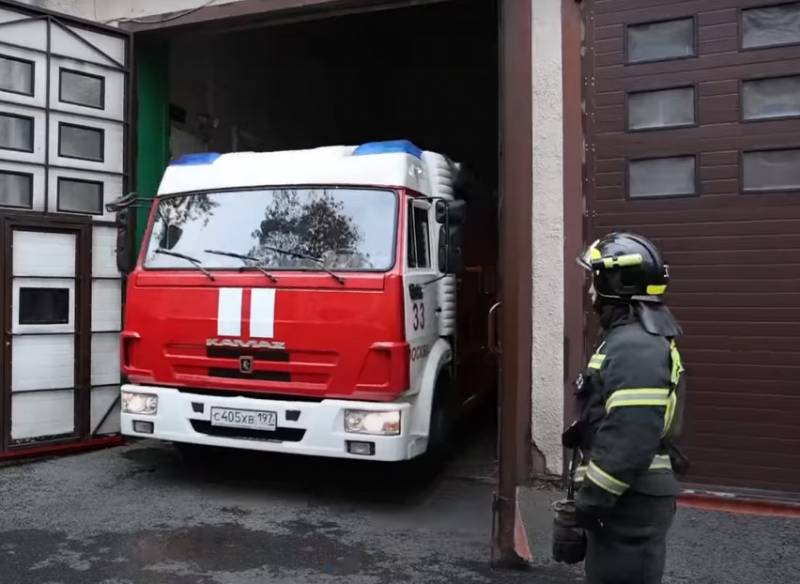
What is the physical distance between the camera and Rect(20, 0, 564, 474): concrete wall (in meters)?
5.64

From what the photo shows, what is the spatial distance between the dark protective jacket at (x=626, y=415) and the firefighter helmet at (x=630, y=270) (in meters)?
0.07

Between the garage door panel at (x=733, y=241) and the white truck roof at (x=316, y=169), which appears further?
the white truck roof at (x=316, y=169)

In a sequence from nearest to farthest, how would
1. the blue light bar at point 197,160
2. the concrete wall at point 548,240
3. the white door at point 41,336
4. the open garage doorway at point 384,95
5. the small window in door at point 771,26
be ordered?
the open garage doorway at point 384,95 < the small window in door at point 771,26 < the concrete wall at point 548,240 < the blue light bar at point 197,160 < the white door at point 41,336

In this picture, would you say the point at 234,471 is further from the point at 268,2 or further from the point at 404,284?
the point at 268,2

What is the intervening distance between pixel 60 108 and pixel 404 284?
163 inches

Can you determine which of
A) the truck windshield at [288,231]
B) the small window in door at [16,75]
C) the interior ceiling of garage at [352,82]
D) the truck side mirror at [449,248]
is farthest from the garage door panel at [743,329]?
the small window in door at [16,75]

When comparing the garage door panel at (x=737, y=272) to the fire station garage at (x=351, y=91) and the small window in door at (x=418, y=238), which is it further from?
the fire station garage at (x=351, y=91)

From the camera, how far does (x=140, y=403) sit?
18.7 feet

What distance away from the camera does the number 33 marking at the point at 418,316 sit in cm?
548

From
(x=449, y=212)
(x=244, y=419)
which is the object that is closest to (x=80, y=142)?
(x=244, y=419)

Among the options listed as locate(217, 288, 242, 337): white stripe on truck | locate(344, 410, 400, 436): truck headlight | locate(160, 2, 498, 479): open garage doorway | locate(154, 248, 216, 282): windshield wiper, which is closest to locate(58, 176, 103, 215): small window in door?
locate(160, 2, 498, 479): open garage doorway

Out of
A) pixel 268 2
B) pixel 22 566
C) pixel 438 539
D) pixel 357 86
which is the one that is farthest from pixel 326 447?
pixel 357 86

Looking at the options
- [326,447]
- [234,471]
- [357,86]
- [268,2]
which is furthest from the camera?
[357,86]

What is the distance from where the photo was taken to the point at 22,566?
4293 millimetres
